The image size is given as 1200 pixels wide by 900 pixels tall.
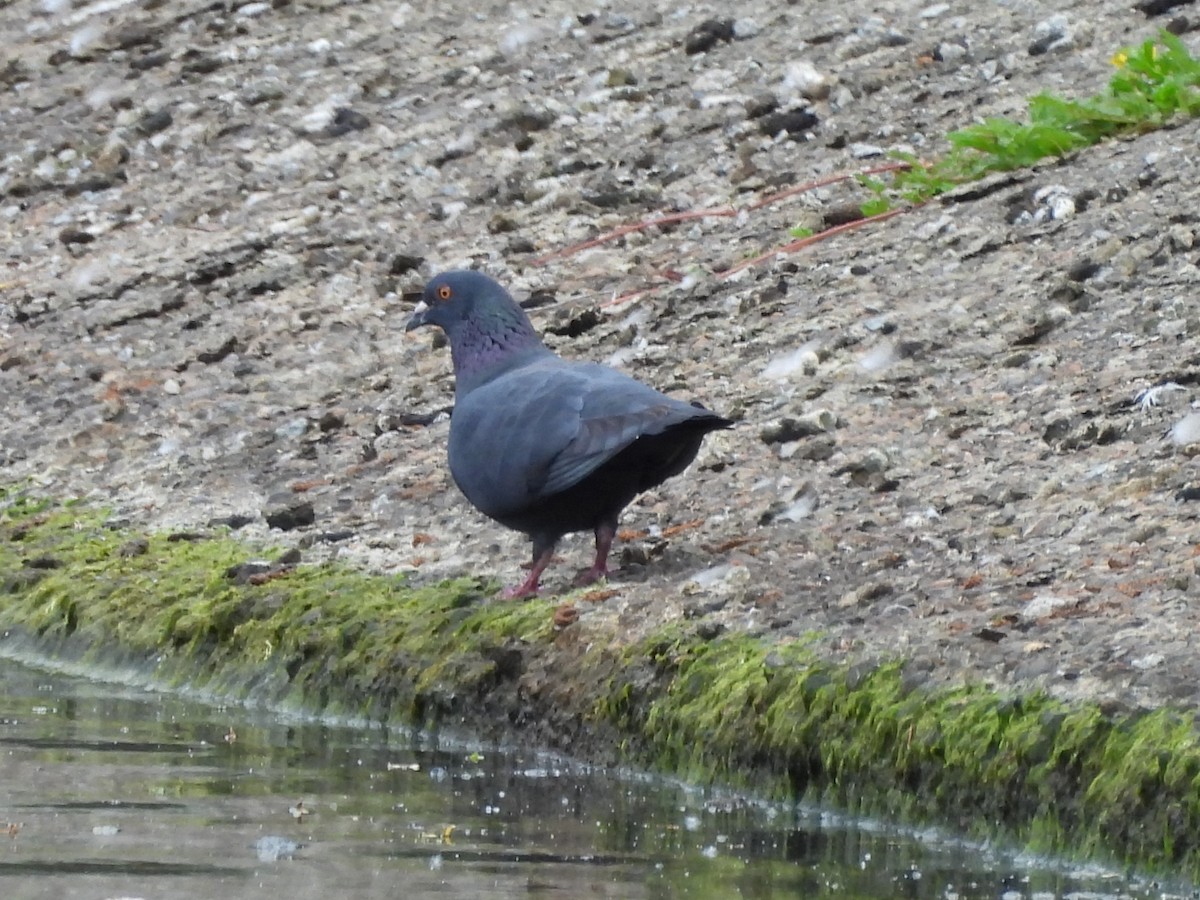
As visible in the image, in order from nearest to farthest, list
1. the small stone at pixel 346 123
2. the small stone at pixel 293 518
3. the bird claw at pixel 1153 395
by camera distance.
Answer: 1. the bird claw at pixel 1153 395
2. the small stone at pixel 293 518
3. the small stone at pixel 346 123

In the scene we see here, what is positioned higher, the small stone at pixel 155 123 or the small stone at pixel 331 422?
the small stone at pixel 331 422

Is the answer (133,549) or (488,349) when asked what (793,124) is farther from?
(133,549)

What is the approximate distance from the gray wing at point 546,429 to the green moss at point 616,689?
0.34 m

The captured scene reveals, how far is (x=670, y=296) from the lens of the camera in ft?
30.2

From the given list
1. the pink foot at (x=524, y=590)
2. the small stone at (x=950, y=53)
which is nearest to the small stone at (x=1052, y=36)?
the small stone at (x=950, y=53)

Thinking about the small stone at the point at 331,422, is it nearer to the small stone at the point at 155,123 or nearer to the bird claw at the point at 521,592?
the bird claw at the point at 521,592

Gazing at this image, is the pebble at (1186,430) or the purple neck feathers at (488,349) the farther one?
the purple neck feathers at (488,349)

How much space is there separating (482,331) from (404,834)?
2.78m

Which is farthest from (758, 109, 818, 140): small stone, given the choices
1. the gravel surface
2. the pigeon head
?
the pigeon head

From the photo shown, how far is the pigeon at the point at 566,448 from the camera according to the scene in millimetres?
6352

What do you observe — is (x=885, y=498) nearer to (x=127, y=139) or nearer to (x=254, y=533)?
(x=254, y=533)

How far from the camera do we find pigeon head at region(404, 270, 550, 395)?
24.4 ft

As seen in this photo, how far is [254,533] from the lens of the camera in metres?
7.92

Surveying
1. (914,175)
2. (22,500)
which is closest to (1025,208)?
(914,175)
